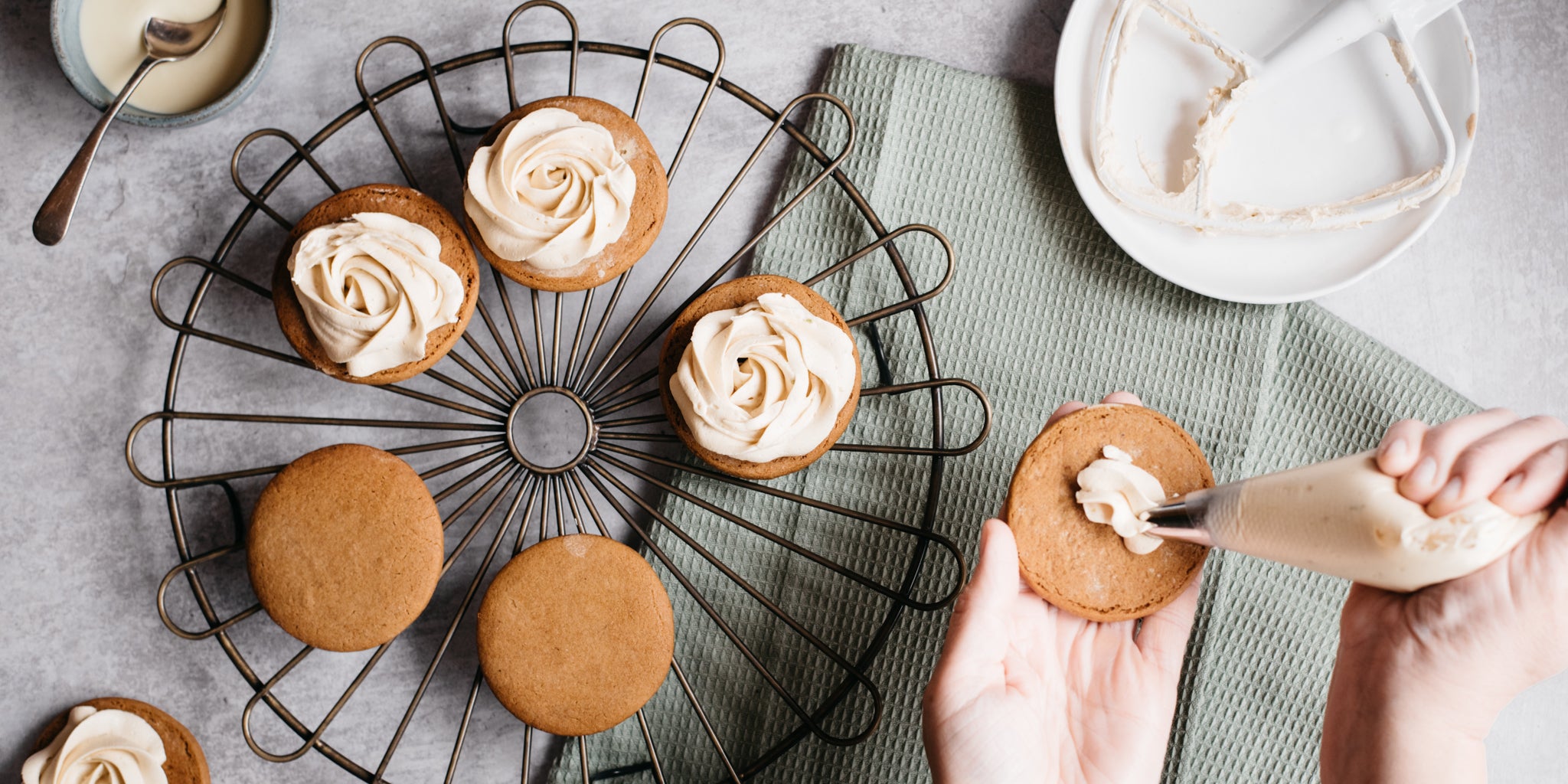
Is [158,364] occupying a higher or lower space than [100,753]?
higher

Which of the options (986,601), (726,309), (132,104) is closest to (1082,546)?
(986,601)

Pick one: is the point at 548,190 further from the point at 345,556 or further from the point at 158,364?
the point at 158,364

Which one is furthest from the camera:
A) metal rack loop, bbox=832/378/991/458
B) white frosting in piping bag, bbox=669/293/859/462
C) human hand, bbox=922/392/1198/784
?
metal rack loop, bbox=832/378/991/458

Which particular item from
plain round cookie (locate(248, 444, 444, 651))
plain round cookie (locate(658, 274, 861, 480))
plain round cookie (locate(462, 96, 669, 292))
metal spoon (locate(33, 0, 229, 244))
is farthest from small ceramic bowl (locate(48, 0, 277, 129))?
plain round cookie (locate(658, 274, 861, 480))

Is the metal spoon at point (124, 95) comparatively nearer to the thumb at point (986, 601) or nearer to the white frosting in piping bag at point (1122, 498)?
the thumb at point (986, 601)

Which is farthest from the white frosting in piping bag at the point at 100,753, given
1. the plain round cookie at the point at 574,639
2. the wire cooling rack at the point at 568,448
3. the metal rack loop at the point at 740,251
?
the metal rack loop at the point at 740,251

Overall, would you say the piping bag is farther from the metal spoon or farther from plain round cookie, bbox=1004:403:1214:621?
the metal spoon
